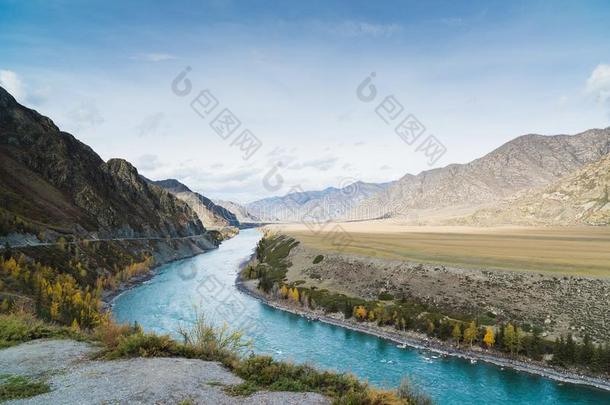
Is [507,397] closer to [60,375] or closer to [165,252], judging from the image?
[60,375]

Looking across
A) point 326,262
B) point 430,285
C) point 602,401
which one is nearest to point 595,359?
point 602,401

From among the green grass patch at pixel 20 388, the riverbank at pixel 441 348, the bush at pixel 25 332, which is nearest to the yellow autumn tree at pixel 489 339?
the riverbank at pixel 441 348

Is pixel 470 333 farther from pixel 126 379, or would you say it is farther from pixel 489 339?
pixel 126 379

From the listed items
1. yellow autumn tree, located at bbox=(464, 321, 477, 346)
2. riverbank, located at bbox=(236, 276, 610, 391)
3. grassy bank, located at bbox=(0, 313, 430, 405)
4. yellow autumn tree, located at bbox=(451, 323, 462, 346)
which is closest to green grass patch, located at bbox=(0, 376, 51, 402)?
grassy bank, located at bbox=(0, 313, 430, 405)

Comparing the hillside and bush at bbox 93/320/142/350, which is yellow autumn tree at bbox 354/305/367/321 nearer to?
the hillside

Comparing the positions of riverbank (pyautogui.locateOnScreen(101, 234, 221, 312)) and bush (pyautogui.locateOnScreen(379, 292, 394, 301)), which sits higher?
riverbank (pyautogui.locateOnScreen(101, 234, 221, 312))

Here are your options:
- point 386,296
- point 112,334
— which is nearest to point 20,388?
point 112,334
